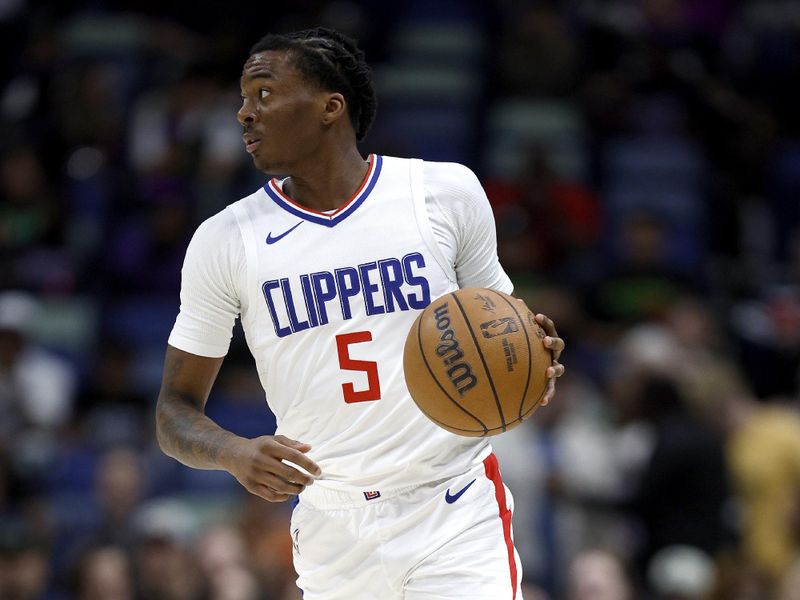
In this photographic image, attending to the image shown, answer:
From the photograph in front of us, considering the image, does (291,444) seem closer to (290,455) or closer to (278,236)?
(290,455)

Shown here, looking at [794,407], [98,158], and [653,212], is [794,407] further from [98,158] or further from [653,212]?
[98,158]

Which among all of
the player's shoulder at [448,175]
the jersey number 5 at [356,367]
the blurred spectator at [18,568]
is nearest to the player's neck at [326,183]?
the player's shoulder at [448,175]

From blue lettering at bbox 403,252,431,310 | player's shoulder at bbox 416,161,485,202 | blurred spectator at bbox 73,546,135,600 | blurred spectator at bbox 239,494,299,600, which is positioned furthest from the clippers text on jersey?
blurred spectator at bbox 73,546,135,600

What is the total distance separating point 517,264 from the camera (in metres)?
11.0

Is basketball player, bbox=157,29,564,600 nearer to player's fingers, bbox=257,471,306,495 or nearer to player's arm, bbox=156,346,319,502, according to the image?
player's arm, bbox=156,346,319,502

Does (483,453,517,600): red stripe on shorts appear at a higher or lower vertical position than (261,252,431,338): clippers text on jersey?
lower

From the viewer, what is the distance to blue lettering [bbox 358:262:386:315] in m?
4.75

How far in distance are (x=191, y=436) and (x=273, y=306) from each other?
1.67ft

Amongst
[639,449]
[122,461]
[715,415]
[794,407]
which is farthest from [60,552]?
[794,407]

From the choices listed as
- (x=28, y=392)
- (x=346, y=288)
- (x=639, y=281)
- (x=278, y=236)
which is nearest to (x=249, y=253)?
(x=278, y=236)

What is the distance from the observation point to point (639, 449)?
9281 mm

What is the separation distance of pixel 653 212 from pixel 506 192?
1.19 metres

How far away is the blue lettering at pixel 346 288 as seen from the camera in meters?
4.74

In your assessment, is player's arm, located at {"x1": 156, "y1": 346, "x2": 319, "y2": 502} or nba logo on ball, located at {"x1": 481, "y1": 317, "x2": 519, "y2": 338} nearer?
player's arm, located at {"x1": 156, "y1": 346, "x2": 319, "y2": 502}
